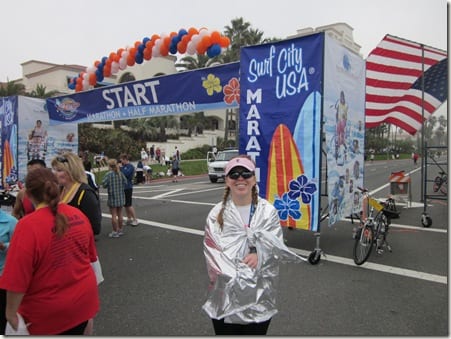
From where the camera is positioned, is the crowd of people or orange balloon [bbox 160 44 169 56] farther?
orange balloon [bbox 160 44 169 56]

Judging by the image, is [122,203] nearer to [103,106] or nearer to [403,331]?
[103,106]

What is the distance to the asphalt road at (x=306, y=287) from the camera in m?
3.76

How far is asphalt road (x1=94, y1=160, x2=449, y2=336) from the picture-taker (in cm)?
376

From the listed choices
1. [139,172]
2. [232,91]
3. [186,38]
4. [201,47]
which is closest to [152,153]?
[139,172]

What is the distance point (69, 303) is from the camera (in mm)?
2324

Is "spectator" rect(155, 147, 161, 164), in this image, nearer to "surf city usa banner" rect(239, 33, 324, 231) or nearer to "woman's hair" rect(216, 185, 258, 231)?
"surf city usa banner" rect(239, 33, 324, 231)

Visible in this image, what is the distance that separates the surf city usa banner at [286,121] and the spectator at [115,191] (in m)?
2.96

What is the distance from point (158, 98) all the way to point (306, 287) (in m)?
5.43

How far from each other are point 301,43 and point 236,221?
4.20 m

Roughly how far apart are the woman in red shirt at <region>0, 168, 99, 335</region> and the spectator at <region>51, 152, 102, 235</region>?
3.59ft

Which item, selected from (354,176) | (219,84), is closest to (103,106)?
(219,84)

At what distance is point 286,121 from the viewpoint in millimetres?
5996

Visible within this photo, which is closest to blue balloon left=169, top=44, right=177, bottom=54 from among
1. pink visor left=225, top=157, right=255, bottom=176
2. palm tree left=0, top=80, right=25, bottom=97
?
pink visor left=225, top=157, right=255, bottom=176

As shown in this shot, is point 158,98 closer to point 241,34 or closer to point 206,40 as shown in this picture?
point 206,40
